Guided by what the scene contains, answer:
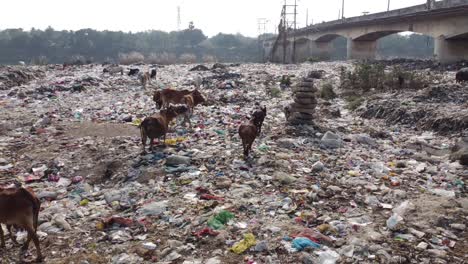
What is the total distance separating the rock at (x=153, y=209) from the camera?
→ 4152 mm

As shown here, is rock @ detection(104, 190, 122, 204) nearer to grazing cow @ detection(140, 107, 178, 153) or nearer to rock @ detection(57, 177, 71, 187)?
rock @ detection(57, 177, 71, 187)

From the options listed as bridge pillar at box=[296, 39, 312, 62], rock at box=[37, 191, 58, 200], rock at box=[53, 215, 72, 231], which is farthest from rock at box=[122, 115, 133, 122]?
bridge pillar at box=[296, 39, 312, 62]

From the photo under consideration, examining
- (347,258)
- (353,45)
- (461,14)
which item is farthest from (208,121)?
(353,45)

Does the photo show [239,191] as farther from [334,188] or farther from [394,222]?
[394,222]

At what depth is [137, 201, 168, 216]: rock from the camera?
4.15m

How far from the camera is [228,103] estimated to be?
35.3ft

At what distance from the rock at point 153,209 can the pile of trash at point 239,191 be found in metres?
0.02

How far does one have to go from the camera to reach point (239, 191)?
4609 millimetres

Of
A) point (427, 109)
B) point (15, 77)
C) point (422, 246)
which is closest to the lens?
point (422, 246)

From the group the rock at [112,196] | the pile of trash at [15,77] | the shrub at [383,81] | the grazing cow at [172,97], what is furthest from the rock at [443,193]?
the pile of trash at [15,77]

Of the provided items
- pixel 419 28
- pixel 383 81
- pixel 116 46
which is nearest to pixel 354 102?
pixel 383 81

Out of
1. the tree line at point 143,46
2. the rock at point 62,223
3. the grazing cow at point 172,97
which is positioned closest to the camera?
the rock at point 62,223

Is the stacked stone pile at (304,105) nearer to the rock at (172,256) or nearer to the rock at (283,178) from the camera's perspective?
the rock at (283,178)

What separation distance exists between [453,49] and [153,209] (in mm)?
21058
